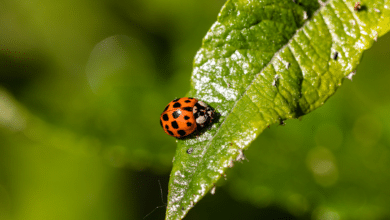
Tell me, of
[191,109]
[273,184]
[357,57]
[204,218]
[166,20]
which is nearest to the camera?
[357,57]

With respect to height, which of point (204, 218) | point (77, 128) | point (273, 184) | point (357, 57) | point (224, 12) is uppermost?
point (224, 12)

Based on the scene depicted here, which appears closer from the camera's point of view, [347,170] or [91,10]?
[347,170]

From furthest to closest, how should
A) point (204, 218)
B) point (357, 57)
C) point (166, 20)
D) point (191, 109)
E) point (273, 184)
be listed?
point (166, 20), point (204, 218), point (273, 184), point (191, 109), point (357, 57)

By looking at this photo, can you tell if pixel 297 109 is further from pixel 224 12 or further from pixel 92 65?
pixel 92 65

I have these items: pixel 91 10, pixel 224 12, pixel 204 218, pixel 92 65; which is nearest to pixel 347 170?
pixel 204 218

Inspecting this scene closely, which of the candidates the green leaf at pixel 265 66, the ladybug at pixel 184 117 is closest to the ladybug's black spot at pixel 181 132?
the ladybug at pixel 184 117

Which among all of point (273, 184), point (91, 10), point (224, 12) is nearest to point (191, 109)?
point (224, 12)

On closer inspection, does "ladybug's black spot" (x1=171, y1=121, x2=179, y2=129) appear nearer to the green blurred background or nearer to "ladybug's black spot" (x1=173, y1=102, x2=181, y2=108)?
"ladybug's black spot" (x1=173, y1=102, x2=181, y2=108)

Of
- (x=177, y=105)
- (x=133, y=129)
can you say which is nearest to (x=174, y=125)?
(x=177, y=105)

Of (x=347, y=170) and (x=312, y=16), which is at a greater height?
(x=312, y=16)
